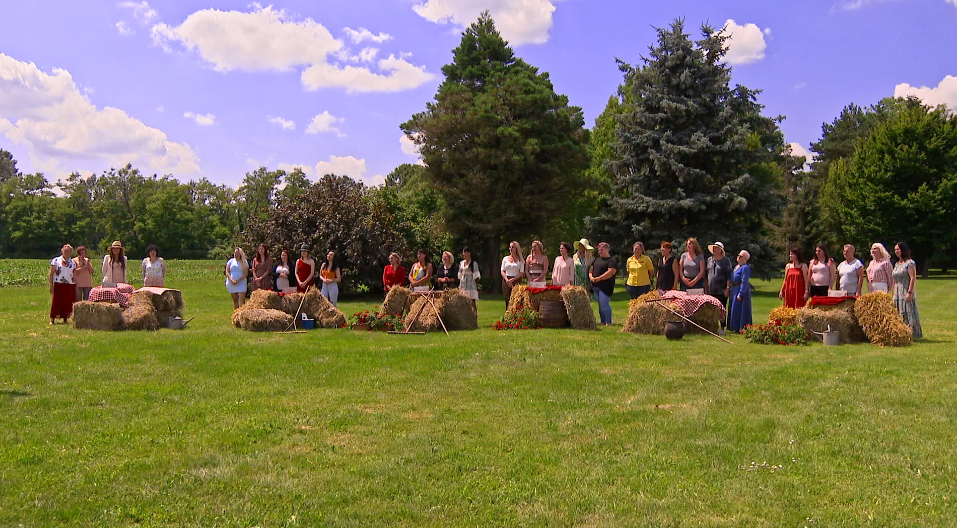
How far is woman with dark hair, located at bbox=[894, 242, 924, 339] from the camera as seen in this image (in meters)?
12.2

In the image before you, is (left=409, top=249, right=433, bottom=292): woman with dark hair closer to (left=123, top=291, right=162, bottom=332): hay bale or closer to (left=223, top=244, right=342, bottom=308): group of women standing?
(left=223, top=244, right=342, bottom=308): group of women standing

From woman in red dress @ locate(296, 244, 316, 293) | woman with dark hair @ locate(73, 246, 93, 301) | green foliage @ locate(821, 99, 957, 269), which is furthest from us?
green foliage @ locate(821, 99, 957, 269)

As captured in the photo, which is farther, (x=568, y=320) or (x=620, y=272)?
(x=620, y=272)

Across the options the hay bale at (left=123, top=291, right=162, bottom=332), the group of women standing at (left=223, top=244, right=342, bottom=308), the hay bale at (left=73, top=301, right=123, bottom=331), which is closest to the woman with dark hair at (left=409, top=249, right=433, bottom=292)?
the group of women standing at (left=223, top=244, right=342, bottom=308)

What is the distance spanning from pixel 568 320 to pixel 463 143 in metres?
15.1

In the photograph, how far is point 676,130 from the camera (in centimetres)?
2897

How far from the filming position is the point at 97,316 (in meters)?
13.5

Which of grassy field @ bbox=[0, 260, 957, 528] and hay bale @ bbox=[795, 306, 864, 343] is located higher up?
hay bale @ bbox=[795, 306, 864, 343]

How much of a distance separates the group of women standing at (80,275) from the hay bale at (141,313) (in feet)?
2.58

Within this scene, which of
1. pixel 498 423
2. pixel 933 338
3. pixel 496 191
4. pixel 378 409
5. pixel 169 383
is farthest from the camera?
pixel 496 191

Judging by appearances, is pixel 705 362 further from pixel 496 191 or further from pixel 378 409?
pixel 496 191

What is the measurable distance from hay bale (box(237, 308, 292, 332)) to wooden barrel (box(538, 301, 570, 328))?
4629 millimetres

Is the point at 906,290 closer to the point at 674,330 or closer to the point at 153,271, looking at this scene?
the point at 674,330

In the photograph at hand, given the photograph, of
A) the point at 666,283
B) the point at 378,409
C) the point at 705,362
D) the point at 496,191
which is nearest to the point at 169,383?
the point at 378,409
